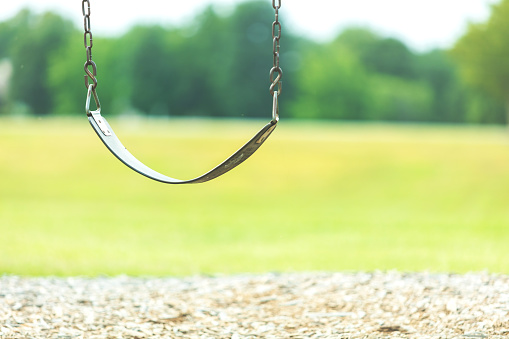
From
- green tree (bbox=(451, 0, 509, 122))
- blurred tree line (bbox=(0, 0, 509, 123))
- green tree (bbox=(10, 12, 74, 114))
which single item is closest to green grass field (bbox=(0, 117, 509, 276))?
green tree (bbox=(451, 0, 509, 122))

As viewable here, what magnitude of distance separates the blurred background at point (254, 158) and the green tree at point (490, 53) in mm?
57

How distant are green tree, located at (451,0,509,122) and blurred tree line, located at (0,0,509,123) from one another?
352cm

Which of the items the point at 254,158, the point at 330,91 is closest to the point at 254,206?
the point at 254,158

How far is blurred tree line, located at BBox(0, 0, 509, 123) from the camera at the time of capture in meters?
30.7

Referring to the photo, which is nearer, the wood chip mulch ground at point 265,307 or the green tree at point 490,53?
the wood chip mulch ground at point 265,307

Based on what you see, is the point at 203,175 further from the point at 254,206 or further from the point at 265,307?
the point at 254,206

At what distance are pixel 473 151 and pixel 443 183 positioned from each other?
2.86 m

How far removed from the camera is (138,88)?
3462 centimetres

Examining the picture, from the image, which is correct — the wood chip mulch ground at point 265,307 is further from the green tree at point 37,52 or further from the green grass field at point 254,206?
the green tree at point 37,52

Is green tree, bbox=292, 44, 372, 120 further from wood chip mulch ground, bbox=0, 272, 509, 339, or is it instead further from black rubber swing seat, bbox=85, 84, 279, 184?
black rubber swing seat, bbox=85, 84, 279, 184

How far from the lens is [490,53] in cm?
2636

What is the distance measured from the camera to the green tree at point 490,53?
85.7 feet

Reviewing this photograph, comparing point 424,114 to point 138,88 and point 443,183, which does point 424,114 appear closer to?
point 138,88

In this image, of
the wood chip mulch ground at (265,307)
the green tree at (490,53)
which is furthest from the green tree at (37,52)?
the wood chip mulch ground at (265,307)
